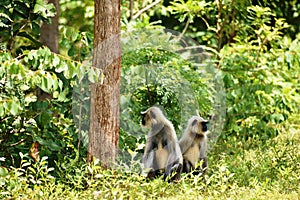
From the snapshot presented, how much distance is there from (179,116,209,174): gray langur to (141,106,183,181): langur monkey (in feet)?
1.06

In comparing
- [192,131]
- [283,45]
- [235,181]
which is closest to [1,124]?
[192,131]

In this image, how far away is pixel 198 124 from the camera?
22.1 feet

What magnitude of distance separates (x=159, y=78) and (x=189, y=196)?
129 cm

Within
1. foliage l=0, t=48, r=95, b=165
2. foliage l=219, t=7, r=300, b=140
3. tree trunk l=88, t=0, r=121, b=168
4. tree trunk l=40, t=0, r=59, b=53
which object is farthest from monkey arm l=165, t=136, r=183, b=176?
foliage l=219, t=7, r=300, b=140

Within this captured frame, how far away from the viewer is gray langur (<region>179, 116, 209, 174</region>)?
6.73 meters

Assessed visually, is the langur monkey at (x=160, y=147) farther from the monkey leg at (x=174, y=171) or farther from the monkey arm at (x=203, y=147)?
the monkey arm at (x=203, y=147)

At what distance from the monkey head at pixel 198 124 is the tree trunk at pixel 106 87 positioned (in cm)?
85

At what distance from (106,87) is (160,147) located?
824 mm

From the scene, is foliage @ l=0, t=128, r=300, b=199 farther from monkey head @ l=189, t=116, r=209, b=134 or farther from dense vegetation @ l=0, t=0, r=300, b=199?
monkey head @ l=189, t=116, r=209, b=134

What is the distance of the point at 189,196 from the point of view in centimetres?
576

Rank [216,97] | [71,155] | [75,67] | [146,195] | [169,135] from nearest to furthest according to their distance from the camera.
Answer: [75,67], [146,195], [169,135], [71,155], [216,97]

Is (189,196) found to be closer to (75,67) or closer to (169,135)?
(169,135)

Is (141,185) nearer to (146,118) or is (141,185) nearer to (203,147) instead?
(146,118)

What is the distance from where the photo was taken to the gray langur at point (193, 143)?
265 inches
